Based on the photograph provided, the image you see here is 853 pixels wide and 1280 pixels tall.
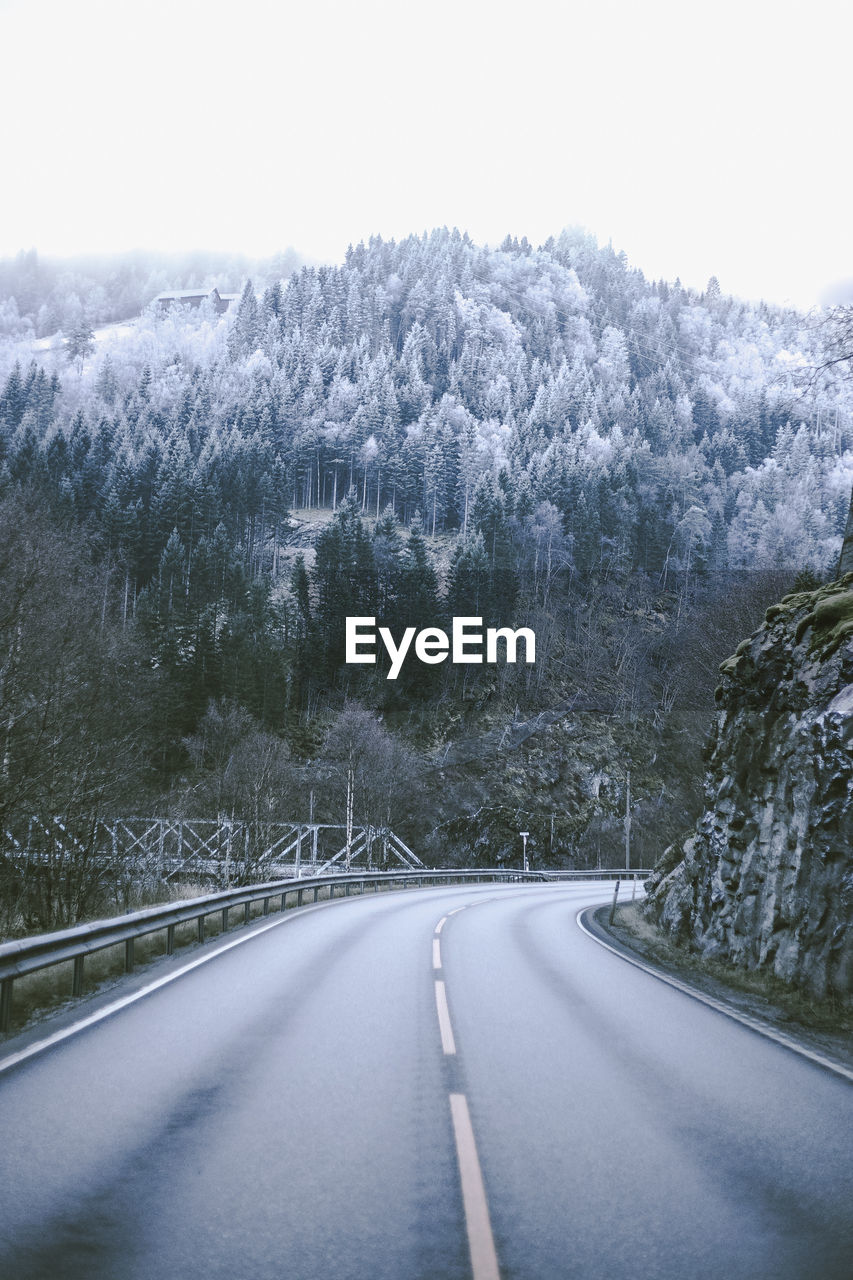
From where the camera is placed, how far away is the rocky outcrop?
38.2ft

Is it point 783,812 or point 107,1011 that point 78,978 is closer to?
point 107,1011

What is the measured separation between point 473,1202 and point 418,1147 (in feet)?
3.03

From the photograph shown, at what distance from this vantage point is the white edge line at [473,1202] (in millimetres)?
3871

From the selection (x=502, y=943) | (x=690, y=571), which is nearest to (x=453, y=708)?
(x=690, y=571)

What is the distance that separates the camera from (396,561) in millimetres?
100750

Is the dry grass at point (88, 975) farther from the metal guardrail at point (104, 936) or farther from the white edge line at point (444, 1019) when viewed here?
the white edge line at point (444, 1019)

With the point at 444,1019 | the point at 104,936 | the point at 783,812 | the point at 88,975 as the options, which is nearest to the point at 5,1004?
the point at 104,936

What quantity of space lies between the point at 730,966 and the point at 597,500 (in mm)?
112174

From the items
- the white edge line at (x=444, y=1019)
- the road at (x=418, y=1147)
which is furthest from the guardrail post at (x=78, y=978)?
the white edge line at (x=444, y=1019)

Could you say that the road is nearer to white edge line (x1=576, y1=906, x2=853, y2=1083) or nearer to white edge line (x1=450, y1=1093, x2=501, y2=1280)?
white edge line (x1=450, y1=1093, x2=501, y2=1280)

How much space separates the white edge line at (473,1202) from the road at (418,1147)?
17mm

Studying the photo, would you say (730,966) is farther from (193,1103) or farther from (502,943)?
(193,1103)

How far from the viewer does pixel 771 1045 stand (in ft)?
28.3

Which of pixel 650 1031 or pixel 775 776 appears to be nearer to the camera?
pixel 650 1031
